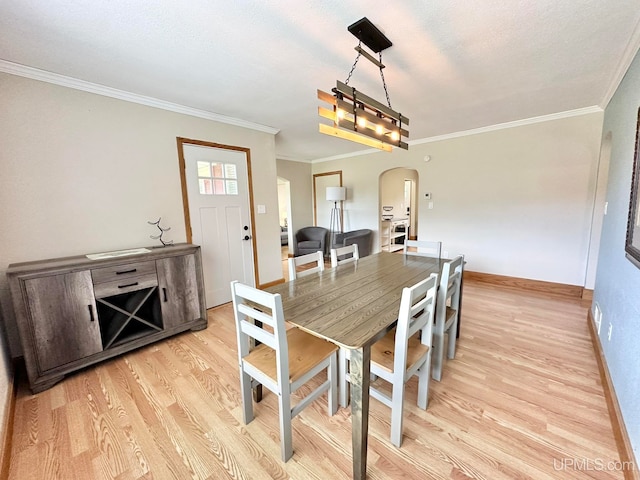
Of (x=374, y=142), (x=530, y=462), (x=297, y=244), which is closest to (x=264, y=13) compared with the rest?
(x=374, y=142)

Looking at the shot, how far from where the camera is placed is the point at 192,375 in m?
2.06

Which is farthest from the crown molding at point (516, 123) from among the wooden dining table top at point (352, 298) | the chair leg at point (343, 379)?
the chair leg at point (343, 379)

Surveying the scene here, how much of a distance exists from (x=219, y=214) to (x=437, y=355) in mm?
2859

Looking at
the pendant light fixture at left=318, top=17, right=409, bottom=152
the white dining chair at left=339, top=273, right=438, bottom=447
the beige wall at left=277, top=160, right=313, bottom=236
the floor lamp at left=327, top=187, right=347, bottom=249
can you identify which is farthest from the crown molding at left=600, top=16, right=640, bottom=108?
the beige wall at left=277, top=160, right=313, bottom=236

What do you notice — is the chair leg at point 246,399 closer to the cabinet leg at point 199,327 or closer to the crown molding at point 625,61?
the cabinet leg at point 199,327

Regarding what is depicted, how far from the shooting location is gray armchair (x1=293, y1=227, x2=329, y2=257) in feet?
18.7

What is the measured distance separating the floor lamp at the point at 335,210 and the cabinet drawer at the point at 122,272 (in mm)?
3757

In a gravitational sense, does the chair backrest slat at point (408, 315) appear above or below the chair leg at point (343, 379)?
above

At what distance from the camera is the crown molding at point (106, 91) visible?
200 cm

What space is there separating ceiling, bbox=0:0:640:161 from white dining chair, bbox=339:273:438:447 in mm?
1602

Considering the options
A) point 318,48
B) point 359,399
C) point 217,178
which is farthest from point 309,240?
point 359,399

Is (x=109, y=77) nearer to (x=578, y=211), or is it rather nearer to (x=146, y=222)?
(x=146, y=222)

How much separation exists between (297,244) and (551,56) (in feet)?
15.8

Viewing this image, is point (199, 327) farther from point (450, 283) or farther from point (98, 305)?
point (450, 283)
